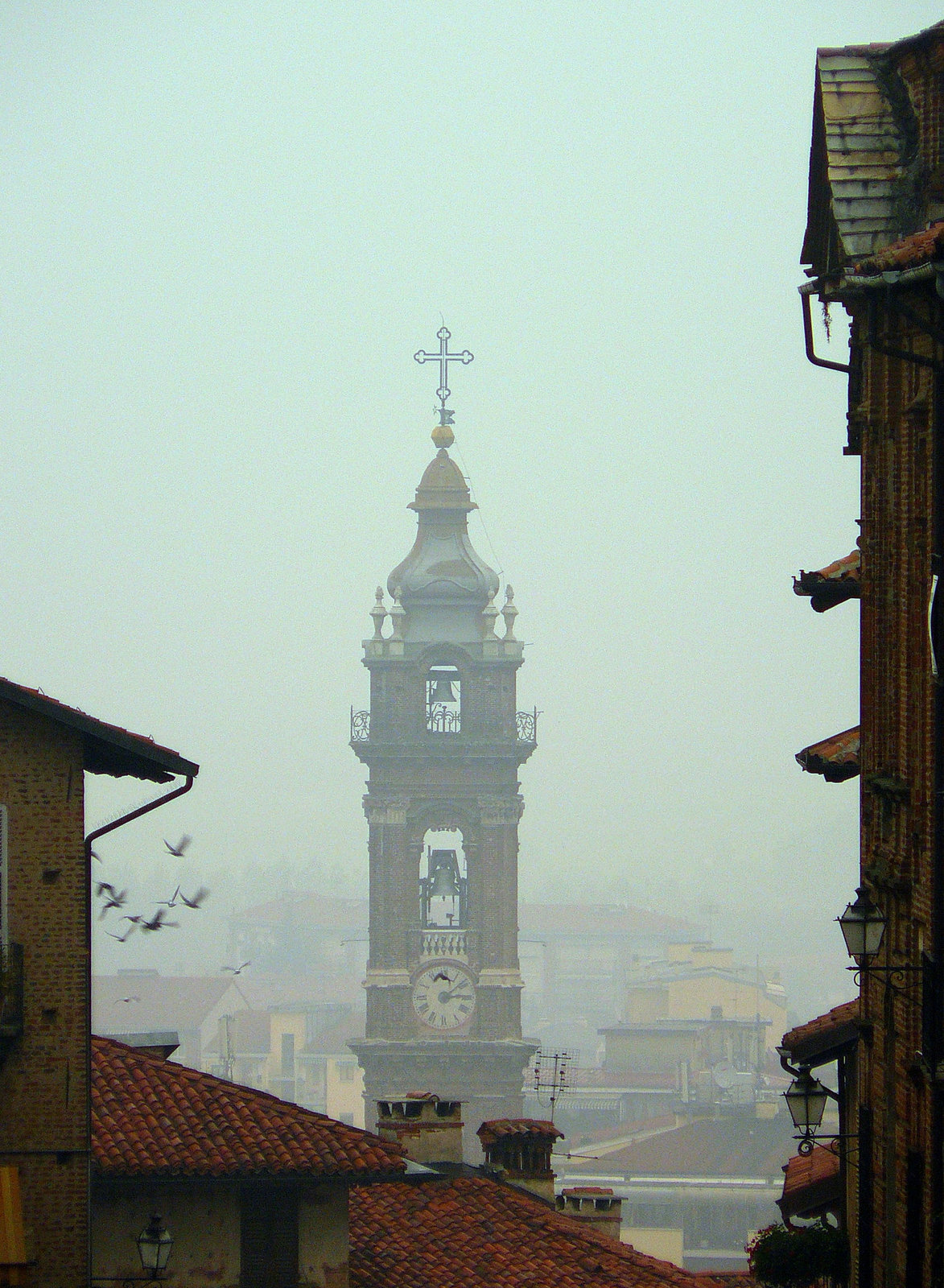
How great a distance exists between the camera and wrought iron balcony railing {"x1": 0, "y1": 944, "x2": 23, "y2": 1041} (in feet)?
66.6

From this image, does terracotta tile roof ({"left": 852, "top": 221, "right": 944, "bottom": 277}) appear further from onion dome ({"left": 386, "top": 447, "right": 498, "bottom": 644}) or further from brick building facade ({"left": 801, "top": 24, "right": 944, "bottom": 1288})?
onion dome ({"left": 386, "top": 447, "right": 498, "bottom": 644})

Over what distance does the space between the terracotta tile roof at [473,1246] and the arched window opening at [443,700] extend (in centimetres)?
6509

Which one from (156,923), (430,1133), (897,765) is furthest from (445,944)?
(897,765)

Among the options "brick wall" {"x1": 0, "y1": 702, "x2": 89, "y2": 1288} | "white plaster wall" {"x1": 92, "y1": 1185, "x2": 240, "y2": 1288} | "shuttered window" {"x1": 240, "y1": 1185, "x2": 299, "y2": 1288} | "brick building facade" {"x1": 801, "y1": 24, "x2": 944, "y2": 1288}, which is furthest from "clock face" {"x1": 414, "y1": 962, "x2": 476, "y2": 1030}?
"brick wall" {"x1": 0, "y1": 702, "x2": 89, "y2": 1288}

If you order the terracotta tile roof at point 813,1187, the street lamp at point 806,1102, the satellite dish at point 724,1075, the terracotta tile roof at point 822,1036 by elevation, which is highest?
the terracotta tile roof at point 822,1036

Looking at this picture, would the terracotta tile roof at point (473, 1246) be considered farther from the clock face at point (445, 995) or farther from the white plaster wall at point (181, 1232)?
the clock face at point (445, 995)

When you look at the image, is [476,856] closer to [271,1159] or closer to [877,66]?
[271,1159]

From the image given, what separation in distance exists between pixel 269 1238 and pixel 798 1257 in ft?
20.5

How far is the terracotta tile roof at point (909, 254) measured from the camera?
15.5 meters

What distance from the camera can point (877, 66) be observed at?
61.7 ft

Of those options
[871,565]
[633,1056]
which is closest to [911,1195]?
[871,565]

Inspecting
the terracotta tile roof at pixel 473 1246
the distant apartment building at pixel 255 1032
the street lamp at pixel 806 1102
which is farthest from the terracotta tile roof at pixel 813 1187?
the distant apartment building at pixel 255 1032

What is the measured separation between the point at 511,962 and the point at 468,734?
730 centimetres

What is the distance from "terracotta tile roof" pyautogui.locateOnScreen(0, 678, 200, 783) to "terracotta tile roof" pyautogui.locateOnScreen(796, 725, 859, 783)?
4.46 meters
